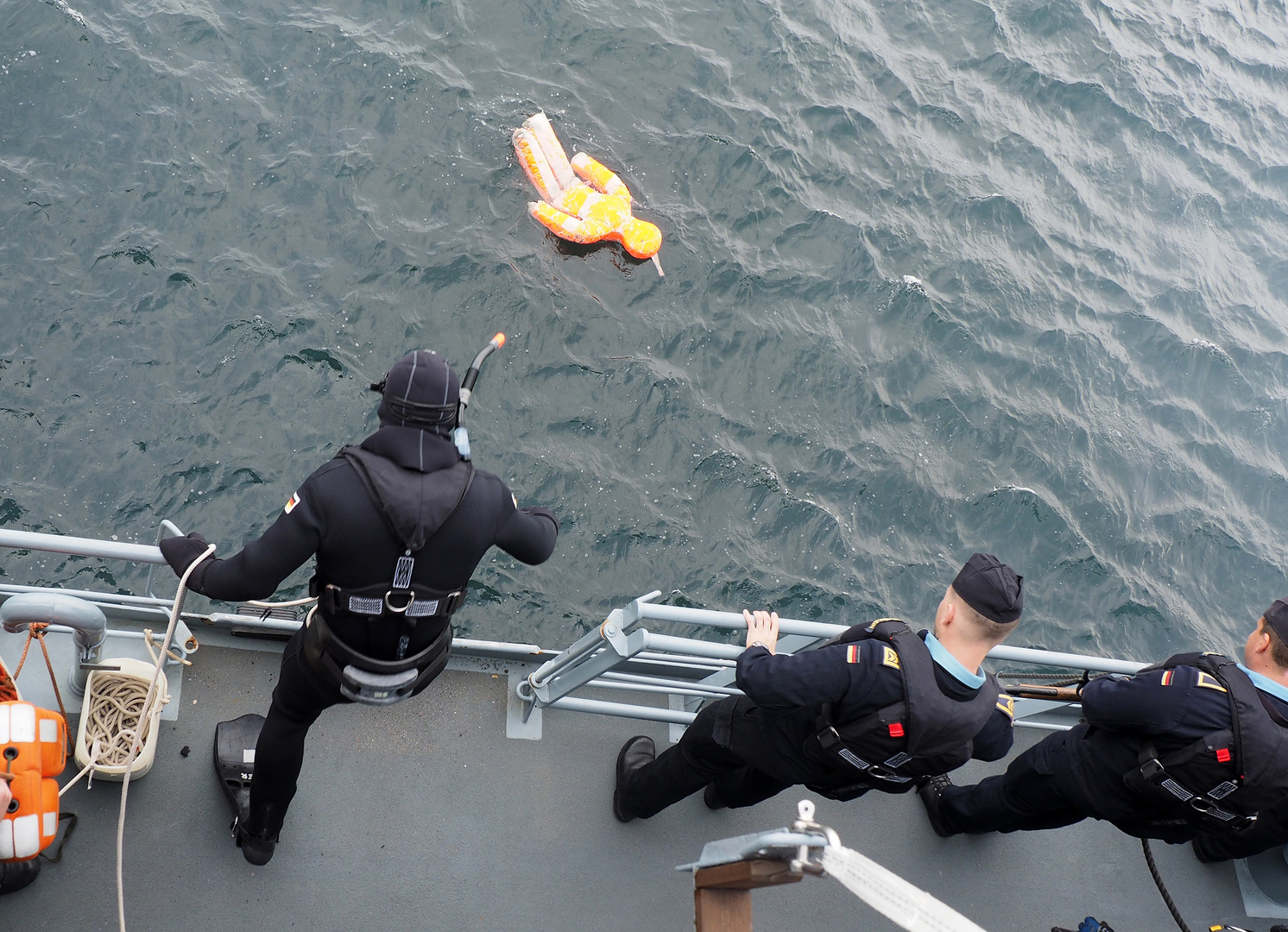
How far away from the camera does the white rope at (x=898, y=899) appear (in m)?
1.62

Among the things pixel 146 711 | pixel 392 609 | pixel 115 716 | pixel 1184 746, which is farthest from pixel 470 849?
pixel 1184 746

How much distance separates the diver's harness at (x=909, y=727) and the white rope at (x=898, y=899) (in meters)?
1.05

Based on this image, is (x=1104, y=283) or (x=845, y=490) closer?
(x=845, y=490)

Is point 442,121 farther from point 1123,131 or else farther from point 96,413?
point 1123,131

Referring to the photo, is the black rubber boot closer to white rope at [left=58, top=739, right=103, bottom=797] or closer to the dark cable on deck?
the dark cable on deck

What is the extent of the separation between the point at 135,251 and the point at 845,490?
5652 millimetres

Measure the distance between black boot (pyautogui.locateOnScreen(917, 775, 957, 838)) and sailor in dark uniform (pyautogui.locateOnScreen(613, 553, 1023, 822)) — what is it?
1.19m

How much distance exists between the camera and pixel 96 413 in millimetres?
6301

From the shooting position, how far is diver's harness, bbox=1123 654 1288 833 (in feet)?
10.4

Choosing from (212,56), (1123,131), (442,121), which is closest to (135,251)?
(212,56)

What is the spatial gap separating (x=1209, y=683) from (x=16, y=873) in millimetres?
4133

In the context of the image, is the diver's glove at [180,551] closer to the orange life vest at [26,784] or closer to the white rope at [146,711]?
the white rope at [146,711]

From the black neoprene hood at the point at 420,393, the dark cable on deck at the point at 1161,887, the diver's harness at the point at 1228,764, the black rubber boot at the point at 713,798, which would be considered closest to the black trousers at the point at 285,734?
the black neoprene hood at the point at 420,393

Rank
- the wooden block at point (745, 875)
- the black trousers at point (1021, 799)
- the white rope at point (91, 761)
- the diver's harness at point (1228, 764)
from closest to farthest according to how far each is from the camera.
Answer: the wooden block at point (745, 875)
the diver's harness at point (1228, 764)
the white rope at point (91, 761)
the black trousers at point (1021, 799)
